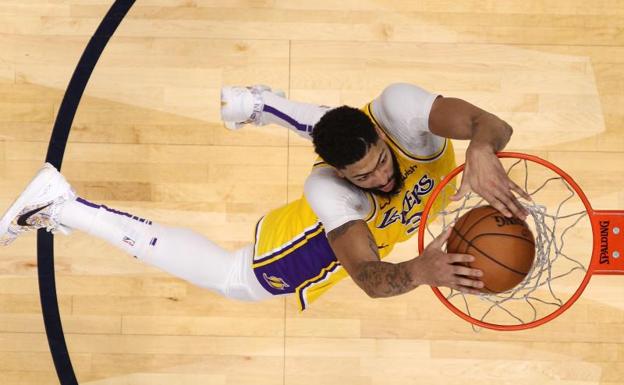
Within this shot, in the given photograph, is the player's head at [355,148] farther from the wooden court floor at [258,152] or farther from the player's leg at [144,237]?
the wooden court floor at [258,152]

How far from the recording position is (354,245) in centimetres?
191

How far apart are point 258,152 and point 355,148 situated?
42.0 inches

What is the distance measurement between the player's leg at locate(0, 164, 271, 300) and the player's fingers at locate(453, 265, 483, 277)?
3.01 ft

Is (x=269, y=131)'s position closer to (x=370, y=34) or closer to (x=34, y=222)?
(x=370, y=34)

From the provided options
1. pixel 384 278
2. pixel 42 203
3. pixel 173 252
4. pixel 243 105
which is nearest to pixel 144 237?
pixel 173 252

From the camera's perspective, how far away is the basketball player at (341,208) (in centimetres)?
183

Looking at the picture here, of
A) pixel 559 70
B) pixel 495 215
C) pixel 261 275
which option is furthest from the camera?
Answer: pixel 559 70

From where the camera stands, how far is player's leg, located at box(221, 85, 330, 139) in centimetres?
249

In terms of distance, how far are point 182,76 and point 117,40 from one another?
0.32 meters

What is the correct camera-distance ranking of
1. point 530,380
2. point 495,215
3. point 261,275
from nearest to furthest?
1. point 495,215
2. point 261,275
3. point 530,380

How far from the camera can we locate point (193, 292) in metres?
2.81

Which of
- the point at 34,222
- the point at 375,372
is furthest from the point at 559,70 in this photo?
the point at 34,222

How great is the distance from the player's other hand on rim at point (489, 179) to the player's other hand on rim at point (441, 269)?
186 mm

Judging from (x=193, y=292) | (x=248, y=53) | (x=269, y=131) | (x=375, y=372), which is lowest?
(x=375, y=372)
